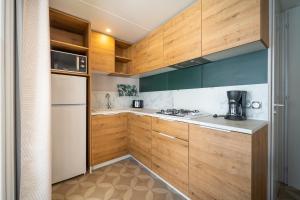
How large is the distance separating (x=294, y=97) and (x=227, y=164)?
1.42 metres

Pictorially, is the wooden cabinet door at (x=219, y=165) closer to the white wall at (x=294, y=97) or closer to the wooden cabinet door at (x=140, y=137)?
the wooden cabinet door at (x=140, y=137)

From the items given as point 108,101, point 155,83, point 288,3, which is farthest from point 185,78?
point 108,101

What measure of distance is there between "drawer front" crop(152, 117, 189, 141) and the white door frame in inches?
55.3

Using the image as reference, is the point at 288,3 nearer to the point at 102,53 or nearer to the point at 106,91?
the point at 102,53

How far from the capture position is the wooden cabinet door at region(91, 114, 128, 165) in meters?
2.11

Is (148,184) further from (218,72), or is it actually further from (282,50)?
(282,50)

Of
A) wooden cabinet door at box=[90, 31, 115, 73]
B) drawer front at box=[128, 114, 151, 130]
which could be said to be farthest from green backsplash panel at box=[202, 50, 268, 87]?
wooden cabinet door at box=[90, 31, 115, 73]

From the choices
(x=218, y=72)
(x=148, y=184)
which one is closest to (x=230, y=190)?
(x=148, y=184)

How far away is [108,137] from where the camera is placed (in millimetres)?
2258

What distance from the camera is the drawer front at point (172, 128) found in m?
1.45

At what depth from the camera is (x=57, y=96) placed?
67.4 inches

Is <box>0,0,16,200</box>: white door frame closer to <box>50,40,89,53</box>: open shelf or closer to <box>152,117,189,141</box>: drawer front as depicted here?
<box>50,40,89,53</box>: open shelf

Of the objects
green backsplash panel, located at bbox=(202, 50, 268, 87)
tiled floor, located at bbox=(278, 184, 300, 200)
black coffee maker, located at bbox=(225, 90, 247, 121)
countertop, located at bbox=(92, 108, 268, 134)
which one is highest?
green backsplash panel, located at bbox=(202, 50, 268, 87)

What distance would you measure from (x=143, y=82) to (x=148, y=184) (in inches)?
80.3
